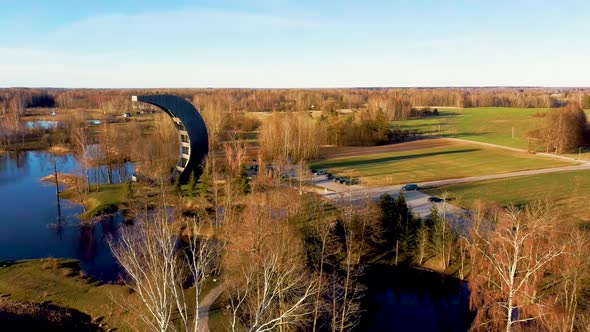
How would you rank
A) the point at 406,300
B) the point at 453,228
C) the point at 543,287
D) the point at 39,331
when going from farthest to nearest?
the point at 453,228
the point at 406,300
the point at 543,287
the point at 39,331

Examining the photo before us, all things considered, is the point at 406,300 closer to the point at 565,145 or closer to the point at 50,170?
the point at 50,170

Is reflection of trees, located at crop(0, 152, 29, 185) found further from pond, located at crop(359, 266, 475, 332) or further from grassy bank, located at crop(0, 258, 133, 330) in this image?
pond, located at crop(359, 266, 475, 332)

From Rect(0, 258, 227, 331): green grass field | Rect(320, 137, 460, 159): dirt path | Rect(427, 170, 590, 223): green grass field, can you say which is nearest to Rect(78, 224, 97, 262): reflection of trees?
Rect(0, 258, 227, 331): green grass field

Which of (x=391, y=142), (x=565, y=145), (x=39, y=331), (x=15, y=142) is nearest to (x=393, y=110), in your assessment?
(x=391, y=142)

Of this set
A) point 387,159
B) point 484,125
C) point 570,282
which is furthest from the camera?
point 484,125

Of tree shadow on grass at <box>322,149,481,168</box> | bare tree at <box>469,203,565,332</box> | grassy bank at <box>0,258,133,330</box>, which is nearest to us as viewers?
bare tree at <box>469,203,565,332</box>

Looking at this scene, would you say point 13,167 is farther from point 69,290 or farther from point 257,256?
point 257,256

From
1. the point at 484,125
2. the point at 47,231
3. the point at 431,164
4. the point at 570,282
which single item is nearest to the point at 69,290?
the point at 47,231
